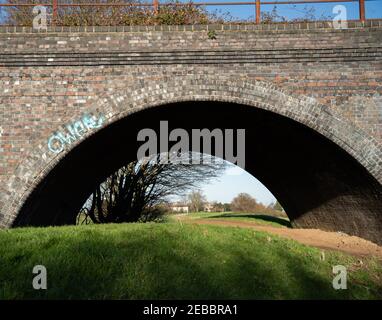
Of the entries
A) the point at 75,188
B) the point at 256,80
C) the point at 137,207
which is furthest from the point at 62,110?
the point at 137,207

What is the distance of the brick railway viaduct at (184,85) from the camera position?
24.4 feet

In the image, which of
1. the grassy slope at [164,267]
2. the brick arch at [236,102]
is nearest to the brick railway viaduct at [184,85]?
the brick arch at [236,102]

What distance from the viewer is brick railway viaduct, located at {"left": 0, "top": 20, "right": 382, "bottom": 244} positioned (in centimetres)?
743

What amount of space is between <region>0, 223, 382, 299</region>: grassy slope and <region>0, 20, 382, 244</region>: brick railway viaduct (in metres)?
2.20

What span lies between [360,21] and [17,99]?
294 inches

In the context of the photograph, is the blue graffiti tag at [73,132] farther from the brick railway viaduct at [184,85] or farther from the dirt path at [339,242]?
the dirt path at [339,242]

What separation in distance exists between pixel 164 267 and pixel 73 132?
3.85 metres

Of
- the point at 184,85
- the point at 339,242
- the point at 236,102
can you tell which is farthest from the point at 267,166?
the point at 184,85

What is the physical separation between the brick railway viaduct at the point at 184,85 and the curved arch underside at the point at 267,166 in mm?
73

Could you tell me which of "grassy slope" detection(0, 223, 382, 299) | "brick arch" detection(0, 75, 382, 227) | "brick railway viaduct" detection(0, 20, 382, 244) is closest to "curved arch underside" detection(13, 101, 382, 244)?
"brick railway viaduct" detection(0, 20, 382, 244)

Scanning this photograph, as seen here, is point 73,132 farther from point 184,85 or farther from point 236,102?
point 236,102

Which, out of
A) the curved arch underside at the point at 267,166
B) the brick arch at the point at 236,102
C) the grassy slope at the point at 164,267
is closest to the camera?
the grassy slope at the point at 164,267

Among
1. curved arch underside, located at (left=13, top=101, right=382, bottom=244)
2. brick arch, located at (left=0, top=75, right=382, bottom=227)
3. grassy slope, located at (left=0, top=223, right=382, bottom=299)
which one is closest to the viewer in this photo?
grassy slope, located at (left=0, top=223, right=382, bottom=299)

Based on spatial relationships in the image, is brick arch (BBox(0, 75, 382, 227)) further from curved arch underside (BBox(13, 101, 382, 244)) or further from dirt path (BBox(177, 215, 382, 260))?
dirt path (BBox(177, 215, 382, 260))
